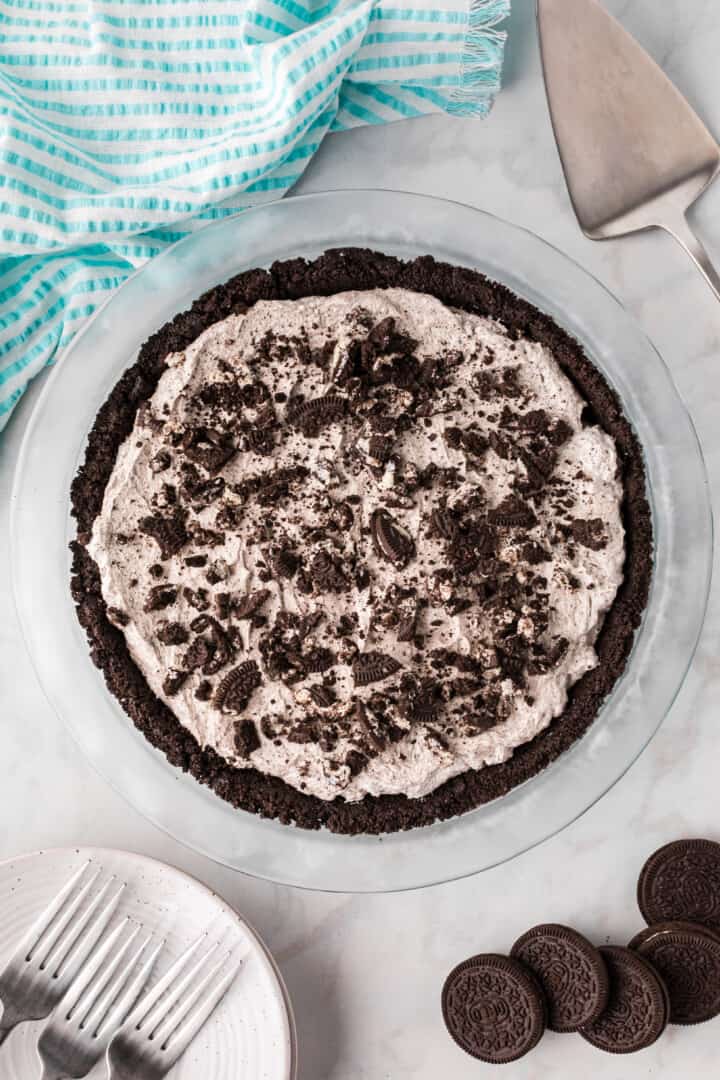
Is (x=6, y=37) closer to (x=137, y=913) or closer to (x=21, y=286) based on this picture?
(x=21, y=286)

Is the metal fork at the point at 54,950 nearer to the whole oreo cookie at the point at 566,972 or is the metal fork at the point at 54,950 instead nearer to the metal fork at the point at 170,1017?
the metal fork at the point at 170,1017

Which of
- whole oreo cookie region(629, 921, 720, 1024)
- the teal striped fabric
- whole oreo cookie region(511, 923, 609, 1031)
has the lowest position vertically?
whole oreo cookie region(629, 921, 720, 1024)

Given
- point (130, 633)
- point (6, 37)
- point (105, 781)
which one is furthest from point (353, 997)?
point (6, 37)

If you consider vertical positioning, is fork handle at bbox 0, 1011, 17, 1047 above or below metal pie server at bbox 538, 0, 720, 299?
below

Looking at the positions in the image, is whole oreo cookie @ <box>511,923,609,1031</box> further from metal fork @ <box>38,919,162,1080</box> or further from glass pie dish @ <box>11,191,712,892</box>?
metal fork @ <box>38,919,162,1080</box>

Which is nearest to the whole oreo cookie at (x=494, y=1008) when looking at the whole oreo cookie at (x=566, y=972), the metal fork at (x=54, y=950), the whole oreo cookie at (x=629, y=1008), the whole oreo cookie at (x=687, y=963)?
the whole oreo cookie at (x=566, y=972)

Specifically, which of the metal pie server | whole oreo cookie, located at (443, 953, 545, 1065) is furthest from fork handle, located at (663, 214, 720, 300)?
whole oreo cookie, located at (443, 953, 545, 1065)

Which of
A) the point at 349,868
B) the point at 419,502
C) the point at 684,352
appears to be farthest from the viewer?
the point at 684,352
